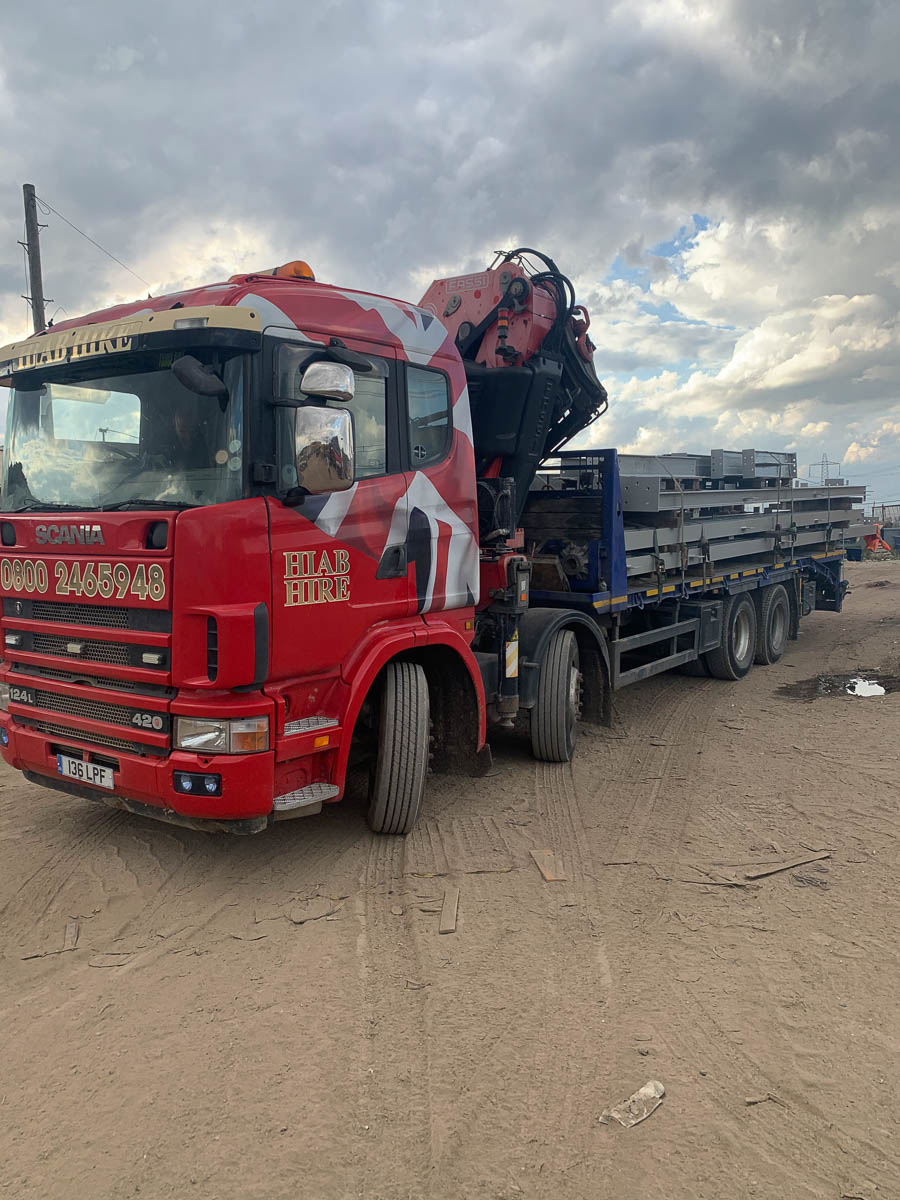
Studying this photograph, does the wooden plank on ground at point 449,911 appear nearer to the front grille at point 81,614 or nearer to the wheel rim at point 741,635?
the front grille at point 81,614

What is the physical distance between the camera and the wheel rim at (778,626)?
10555mm

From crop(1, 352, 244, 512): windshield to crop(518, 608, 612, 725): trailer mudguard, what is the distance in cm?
275

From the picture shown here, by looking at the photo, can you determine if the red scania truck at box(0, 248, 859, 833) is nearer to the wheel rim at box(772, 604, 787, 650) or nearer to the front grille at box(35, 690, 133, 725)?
the front grille at box(35, 690, 133, 725)

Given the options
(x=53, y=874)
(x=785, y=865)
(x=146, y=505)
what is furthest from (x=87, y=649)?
(x=785, y=865)

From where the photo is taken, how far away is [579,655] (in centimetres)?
664

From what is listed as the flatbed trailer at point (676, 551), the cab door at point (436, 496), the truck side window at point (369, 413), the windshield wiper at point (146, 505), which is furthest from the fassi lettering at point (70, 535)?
the flatbed trailer at point (676, 551)

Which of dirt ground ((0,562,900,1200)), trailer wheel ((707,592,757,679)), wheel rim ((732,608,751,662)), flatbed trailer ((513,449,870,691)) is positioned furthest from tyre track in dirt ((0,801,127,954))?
wheel rim ((732,608,751,662))

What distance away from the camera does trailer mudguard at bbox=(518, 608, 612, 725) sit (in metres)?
5.83

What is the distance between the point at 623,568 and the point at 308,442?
3.69 meters

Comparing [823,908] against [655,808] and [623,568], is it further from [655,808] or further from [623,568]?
[623,568]

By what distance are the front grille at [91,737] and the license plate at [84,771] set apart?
0.11 metres

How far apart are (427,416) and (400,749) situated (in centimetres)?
190

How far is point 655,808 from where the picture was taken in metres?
5.38

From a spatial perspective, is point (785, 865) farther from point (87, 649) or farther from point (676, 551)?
point (676, 551)
